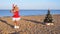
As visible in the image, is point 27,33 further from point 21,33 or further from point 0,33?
point 0,33

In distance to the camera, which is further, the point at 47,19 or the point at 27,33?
the point at 47,19

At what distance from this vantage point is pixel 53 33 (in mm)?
14102

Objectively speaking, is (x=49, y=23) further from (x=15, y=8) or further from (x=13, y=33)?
(x=13, y=33)

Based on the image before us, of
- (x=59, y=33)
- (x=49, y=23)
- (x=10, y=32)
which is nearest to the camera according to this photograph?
(x=59, y=33)

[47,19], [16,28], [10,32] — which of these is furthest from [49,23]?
[10,32]

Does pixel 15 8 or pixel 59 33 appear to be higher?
pixel 15 8

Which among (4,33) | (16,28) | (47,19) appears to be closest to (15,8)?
(16,28)

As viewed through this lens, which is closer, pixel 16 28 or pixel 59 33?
pixel 59 33

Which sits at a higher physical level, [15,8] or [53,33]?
[15,8]

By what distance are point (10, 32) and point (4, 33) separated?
76 cm

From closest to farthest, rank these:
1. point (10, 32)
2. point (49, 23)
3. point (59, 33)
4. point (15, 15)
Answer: point (59, 33), point (10, 32), point (15, 15), point (49, 23)

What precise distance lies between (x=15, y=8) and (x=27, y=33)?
312cm

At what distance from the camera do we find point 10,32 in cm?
1536

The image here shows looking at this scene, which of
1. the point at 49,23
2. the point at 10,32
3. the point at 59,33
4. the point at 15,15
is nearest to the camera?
the point at 59,33
